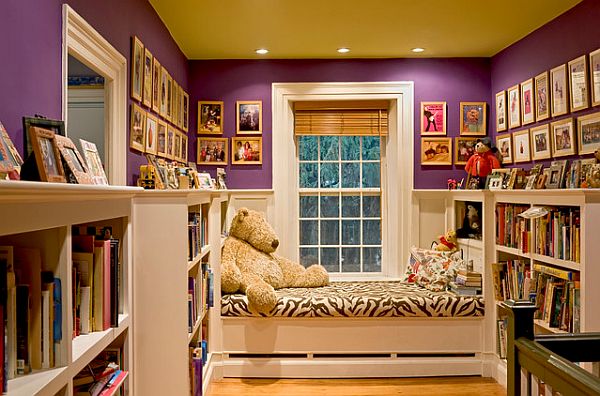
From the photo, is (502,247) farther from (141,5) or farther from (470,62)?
(141,5)

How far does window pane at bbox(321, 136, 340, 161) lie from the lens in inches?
219

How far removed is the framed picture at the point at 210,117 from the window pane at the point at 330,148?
0.99 m

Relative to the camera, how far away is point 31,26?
2.01 m

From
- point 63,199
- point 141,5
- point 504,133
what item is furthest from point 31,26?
point 504,133

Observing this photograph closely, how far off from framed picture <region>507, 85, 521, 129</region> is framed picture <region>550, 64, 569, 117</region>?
567 mm

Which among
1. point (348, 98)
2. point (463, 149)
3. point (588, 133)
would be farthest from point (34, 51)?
point (463, 149)

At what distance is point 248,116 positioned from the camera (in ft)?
17.3

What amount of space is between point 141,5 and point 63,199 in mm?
2410

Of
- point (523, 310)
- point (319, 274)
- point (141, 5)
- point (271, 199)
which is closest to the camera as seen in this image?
point (523, 310)

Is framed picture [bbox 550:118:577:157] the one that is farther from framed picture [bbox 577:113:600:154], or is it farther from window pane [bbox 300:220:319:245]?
window pane [bbox 300:220:319:245]

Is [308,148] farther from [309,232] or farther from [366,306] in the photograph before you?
[366,306]

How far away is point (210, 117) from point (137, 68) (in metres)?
1.88

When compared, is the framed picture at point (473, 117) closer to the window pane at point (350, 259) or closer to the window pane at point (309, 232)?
the window pane at point (350, 259)

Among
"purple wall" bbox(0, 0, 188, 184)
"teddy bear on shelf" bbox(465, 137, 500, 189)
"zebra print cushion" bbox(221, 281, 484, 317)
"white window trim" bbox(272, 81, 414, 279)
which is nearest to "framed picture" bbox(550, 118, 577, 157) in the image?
"teddy bear on shelf" bbox(465, 137, 500, 189)
